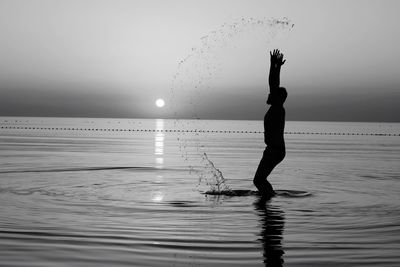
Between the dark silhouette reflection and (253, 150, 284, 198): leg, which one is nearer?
the dark silhouette reflection

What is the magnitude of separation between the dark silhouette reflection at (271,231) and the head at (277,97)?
2481 millimetres

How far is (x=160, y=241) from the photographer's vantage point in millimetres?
8758

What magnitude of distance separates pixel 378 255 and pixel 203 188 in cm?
953

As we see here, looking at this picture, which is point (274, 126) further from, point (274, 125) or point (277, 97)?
point (277, 97)

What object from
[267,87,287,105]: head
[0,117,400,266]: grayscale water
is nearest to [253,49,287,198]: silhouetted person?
[267,87,287,105]: head

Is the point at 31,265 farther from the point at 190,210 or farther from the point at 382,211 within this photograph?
the point at 382,211

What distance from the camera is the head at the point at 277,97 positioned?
12977mm

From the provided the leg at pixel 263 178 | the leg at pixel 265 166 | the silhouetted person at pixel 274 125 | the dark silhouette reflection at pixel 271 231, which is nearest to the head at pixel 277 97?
the silhouetted person at pixel 274 125

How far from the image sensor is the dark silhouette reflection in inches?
300

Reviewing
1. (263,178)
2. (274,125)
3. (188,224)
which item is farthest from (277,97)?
(188,224)

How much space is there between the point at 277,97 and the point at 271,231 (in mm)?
4242

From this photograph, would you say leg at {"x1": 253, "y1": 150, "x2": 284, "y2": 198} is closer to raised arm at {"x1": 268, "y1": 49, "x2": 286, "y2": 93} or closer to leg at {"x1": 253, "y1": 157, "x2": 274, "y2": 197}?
leg at {"x1": 253, "y1": 157, "x2": 274, "y2": 197}

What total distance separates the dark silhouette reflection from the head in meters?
2.48

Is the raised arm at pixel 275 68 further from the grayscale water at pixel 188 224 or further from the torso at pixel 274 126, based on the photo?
the grayscale water at pixel 188 224
